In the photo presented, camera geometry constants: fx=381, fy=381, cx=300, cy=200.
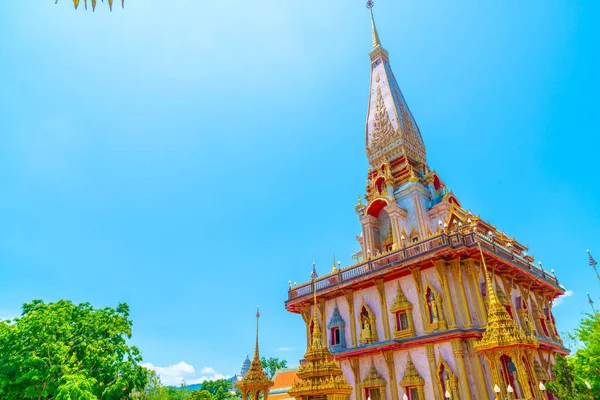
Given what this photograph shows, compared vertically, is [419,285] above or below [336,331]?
above

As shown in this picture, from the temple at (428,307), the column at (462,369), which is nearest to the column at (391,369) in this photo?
the temple at (428,307)

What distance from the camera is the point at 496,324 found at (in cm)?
1364

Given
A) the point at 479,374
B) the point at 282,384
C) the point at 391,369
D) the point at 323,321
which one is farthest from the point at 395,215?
the point at 282,384

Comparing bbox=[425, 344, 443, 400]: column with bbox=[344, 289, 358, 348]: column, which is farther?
bbox=[344, 289, 358, 348]: column

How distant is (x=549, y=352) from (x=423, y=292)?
29.6ft

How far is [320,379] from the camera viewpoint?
11.4 m

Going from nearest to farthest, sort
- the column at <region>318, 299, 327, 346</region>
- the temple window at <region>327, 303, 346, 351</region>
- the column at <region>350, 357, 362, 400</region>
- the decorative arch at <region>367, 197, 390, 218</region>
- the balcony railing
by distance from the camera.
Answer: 1. the balcony railing
2. the column at <region>350, 357, 362, 400</region>
3. the temple window at <region>327, 303, 346, 351</region>
4. the column at <region>318, 299, 327, 346</region>
5. the decorative arch at <region>367, 197, 390, 218</region>

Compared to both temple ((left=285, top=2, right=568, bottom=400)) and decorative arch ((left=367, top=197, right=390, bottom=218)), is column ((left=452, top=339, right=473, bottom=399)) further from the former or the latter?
decorative arch ((left=367, top=197, right=390, bottom=218))

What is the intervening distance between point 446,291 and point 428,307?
3.97ft

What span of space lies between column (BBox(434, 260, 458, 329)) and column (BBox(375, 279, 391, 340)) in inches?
134

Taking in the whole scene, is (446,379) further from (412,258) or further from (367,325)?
(412,258)

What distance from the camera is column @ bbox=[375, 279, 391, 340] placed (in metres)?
20.0

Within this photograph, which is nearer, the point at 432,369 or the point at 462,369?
the point at 462,369

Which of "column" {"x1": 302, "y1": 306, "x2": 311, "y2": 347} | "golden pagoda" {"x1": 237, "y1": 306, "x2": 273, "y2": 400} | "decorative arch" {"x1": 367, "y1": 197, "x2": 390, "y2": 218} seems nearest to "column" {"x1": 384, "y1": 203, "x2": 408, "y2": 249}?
"decorative arch" {"x1": 367, "y1": 197, "x2": 390, "y2": 218}
